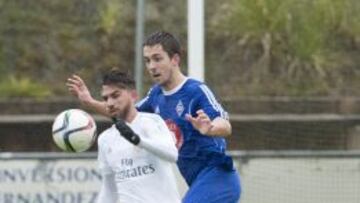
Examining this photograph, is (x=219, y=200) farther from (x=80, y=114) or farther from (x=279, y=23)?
(x=279, y=23)

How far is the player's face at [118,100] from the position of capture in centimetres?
645

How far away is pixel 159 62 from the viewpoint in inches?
275

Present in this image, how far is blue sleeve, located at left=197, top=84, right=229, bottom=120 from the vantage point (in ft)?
23.0

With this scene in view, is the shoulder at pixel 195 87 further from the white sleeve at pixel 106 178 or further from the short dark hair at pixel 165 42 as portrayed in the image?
the white sleeve at pixel 106 178

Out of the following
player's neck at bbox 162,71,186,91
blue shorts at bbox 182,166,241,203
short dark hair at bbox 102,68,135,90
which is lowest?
blue shorts at bbox 182,166,241,203

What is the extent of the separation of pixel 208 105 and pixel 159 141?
2.19 feet

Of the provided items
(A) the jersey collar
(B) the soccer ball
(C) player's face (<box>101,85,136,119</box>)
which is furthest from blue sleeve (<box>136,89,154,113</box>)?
(C) player's face (<box>101,85,136,119</box>)

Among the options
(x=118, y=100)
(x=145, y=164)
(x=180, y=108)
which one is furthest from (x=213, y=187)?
(x=118, y=100)

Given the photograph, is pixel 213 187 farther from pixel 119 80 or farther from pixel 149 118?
pixel 119 80

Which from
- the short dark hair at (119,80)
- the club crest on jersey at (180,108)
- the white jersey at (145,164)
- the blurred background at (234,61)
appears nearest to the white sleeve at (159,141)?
the white jersey at (145,164)

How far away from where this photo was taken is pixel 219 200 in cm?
738

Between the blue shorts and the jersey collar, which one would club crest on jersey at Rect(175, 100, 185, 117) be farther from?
the blue shorts

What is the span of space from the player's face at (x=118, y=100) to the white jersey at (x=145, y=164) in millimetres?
101

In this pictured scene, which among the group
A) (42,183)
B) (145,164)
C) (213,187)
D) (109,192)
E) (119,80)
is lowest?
(42,183)
